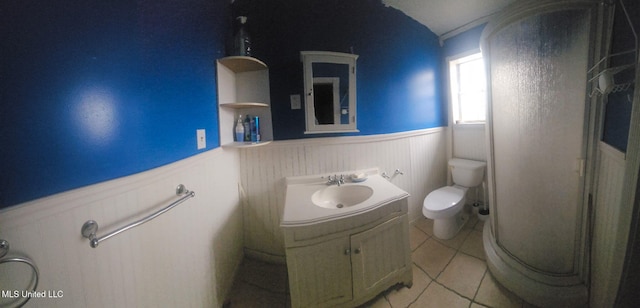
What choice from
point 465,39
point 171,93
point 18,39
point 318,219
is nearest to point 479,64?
point 465,39

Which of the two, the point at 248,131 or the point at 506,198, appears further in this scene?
the point at 248,131

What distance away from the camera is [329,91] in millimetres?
1608

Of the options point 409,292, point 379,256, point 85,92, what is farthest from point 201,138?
point 409,292

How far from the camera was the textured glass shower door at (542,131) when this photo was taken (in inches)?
40.6

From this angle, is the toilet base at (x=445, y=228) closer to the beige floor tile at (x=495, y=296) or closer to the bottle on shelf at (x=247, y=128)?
the beige floor tile at (x=495, y=296)

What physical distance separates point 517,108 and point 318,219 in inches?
57.5

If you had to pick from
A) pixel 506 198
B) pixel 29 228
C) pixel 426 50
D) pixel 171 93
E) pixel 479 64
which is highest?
pixel 426 50

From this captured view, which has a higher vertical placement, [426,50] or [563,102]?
[426,50]

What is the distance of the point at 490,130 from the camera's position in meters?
1.47

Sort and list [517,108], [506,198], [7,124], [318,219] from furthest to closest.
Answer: [506,198], [517,108], [318,219], [7,124]

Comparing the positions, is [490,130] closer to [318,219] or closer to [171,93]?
[318,219]

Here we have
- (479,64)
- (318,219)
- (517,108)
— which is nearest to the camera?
(318,219)

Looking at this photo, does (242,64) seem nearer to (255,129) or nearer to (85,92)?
(255,129)

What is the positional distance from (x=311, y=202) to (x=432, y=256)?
1.21 metres
